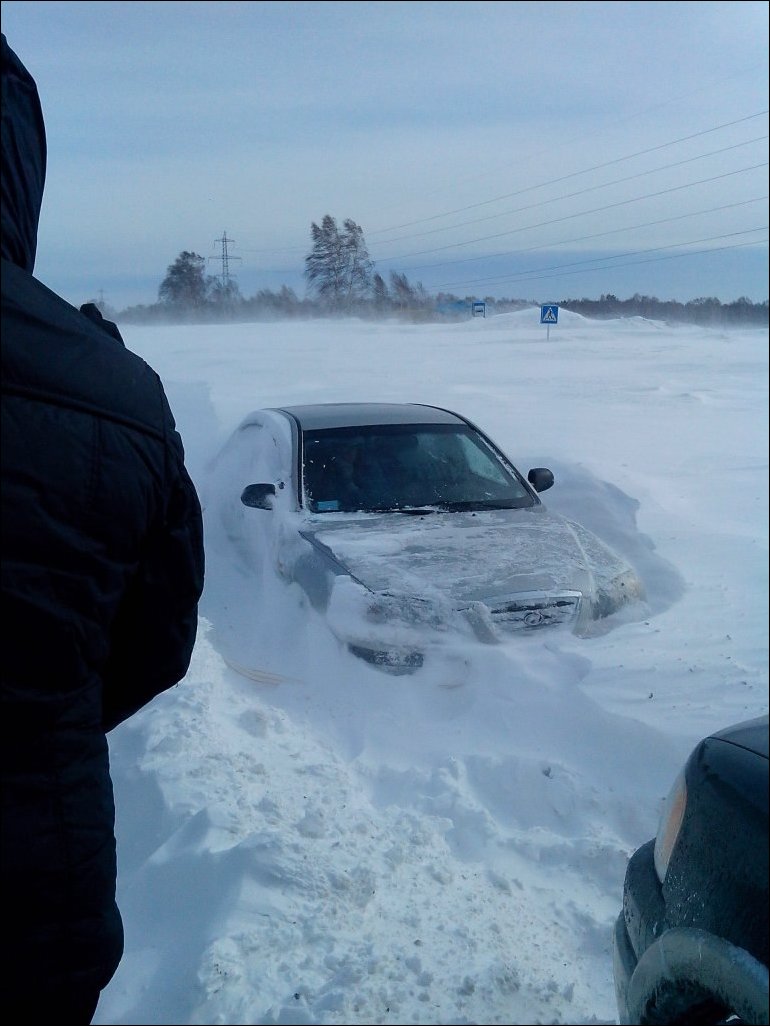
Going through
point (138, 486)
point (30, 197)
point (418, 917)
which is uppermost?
point (30, 197)

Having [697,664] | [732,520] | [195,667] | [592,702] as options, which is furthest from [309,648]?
[732,520]

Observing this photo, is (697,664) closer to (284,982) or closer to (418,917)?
(418,917)

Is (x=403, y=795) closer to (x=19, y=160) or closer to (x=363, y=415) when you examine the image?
(x=19, y=160)

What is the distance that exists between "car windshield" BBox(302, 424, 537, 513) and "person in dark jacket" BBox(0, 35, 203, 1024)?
13.0 ft

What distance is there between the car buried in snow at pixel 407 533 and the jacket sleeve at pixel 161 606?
2619mm

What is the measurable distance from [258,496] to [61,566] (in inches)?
166

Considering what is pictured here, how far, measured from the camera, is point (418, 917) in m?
2.59

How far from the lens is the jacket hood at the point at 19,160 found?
1.25 meters

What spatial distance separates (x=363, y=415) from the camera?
609 centimetres

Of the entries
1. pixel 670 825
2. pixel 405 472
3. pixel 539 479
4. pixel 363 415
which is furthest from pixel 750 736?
pixel 363 415

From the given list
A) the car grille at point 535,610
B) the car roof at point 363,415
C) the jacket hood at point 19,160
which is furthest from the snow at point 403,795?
the jacket hood at point 19,160

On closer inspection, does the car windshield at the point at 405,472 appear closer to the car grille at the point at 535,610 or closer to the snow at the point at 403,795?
the snow at the point at 403,795

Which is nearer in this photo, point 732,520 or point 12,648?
point 12,648

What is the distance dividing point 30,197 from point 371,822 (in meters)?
2.34
